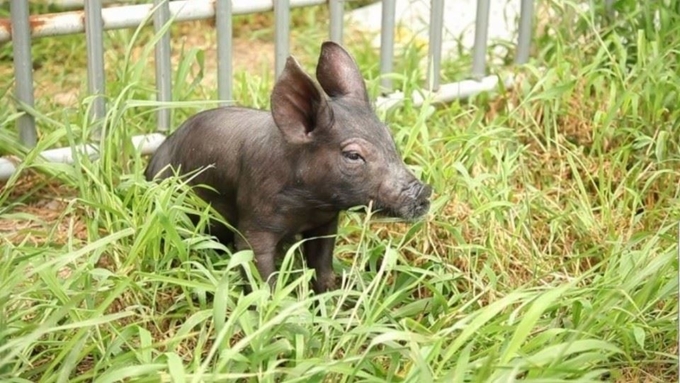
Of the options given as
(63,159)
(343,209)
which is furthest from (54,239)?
(343,209)

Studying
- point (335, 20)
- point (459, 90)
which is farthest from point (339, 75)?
point (459, 90)

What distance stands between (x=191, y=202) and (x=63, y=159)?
806mm

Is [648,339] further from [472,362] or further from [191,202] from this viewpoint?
[191,202]

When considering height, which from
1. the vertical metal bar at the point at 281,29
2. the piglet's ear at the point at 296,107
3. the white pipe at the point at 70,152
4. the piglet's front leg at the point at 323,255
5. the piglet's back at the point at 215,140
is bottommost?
the piglet's front leg at the point at 323,255

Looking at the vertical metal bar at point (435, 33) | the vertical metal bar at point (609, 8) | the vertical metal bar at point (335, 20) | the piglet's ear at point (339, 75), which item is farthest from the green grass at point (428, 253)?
the piglet's ear at point (339, 75)

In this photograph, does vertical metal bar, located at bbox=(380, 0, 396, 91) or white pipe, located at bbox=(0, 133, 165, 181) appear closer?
white pipe, located at bbox=(0, 133, 165, 181)

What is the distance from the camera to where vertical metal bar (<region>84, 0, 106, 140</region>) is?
187 inches

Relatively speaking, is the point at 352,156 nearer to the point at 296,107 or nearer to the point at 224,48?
the point at 296,107

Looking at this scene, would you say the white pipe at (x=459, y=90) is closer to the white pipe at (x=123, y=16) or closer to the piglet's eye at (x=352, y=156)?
the white pipe at (x=123, y=16)

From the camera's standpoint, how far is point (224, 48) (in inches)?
198

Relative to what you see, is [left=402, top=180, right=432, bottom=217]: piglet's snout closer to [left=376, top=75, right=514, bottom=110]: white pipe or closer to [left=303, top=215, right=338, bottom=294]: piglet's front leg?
[left=303, top=215, right=338, bottom=294]: piglet's front leg

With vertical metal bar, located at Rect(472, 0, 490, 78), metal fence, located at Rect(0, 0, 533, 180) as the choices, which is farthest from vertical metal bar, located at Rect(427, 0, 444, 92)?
vertical metal bar, located at Rect(472, 0, 490, 78)

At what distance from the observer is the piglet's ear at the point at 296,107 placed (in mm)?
3965

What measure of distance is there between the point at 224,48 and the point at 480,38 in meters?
1.27
